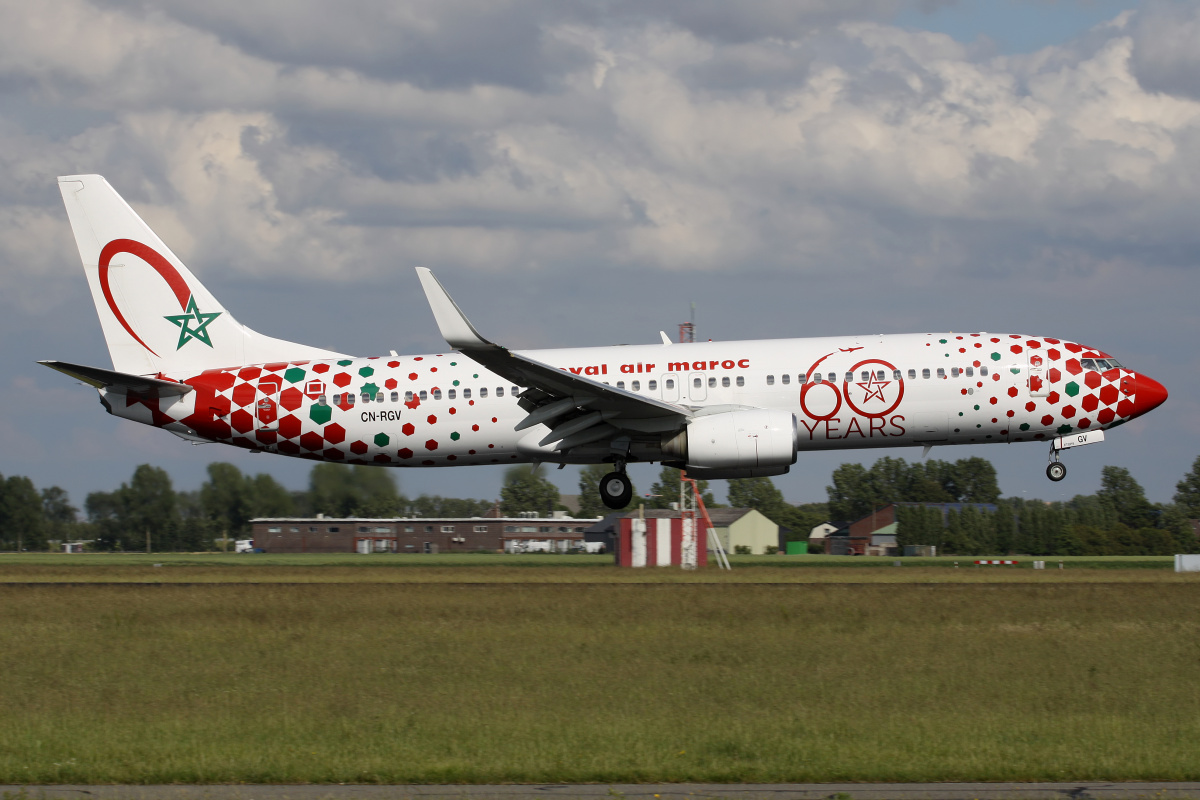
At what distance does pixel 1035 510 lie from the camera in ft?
213

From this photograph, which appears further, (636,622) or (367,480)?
(367,480)

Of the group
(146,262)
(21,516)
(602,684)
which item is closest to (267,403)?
(146,262)

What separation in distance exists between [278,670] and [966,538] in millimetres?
52464

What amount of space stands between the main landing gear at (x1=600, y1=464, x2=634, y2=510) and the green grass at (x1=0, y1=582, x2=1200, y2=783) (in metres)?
7.54

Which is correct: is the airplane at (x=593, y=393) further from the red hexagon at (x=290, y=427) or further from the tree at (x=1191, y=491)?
the tree at (x=1191, y=491)

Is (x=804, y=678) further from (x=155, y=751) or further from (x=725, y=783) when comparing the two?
(x=155, y=751)

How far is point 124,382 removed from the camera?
3119cm

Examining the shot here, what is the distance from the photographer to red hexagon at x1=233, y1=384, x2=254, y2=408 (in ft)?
106

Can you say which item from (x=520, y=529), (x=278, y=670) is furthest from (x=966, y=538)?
(x=278, y=670)

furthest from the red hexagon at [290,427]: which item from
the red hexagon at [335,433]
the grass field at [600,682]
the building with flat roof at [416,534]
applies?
the building with flat roof at [416,534]

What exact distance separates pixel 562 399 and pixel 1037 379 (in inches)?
470

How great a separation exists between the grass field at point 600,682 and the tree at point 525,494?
19308mm

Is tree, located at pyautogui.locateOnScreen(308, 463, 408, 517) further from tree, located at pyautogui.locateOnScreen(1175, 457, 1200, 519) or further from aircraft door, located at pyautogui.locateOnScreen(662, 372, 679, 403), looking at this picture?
tree, located at pyautogui.locateOnScreen(1175, 457, 1200, 519)

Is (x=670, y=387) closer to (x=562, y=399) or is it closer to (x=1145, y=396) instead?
(x=562, y=399)
